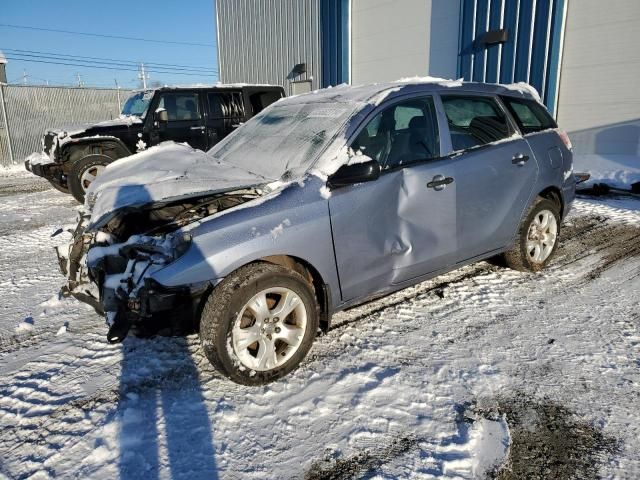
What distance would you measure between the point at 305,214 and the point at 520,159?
7.15ft

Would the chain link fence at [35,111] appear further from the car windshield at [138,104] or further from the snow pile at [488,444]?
the snow pile at [488,444]

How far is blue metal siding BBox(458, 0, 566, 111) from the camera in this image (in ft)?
36.1

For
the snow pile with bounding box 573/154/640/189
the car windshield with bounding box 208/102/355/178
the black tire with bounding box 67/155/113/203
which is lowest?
the snow pile with bounding box 573/154/640/189

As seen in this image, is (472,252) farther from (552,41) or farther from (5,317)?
(552,41)

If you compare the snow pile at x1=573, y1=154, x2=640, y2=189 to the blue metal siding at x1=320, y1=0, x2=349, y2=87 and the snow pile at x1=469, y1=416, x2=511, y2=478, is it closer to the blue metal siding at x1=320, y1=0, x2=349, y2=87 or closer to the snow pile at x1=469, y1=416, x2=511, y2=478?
the snow pile at x1=469, y1=416, x2=511, y2=478

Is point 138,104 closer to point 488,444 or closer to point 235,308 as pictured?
point 235,308

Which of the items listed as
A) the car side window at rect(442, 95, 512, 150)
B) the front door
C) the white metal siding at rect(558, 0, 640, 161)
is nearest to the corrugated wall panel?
the white metal siding at rect(558, 0, 640, 161)

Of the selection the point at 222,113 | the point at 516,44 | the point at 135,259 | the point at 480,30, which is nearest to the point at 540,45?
the point at 516,44

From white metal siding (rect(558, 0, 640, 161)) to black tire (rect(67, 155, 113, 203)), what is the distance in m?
10.1

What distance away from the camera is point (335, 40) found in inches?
623

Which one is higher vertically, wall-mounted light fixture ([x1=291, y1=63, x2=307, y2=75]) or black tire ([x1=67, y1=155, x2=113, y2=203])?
wall-mounted light fixture ([x1=291, y1=63, x2=307, y2=75])

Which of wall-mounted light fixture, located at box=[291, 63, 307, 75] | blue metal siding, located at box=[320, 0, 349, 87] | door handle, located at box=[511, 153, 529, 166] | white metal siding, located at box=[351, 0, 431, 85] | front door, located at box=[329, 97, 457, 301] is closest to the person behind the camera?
front door, located at box=[329, 97, 457, 301]

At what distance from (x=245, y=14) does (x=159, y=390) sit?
64.8ft

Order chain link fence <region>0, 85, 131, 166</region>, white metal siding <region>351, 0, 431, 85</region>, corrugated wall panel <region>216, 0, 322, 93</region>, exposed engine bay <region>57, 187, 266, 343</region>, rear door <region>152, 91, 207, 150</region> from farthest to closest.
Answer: corrugated wall panel <region>216, 0, 322, 93</region> → chain link fence <region>0, 85, 131, 166</region> → white metal siding <region>351, 0, 431, 85</region> → rear door <region>152, 91, 207, 150</region> → exposed engine bay <region>57, 187, 266, 343</region>
